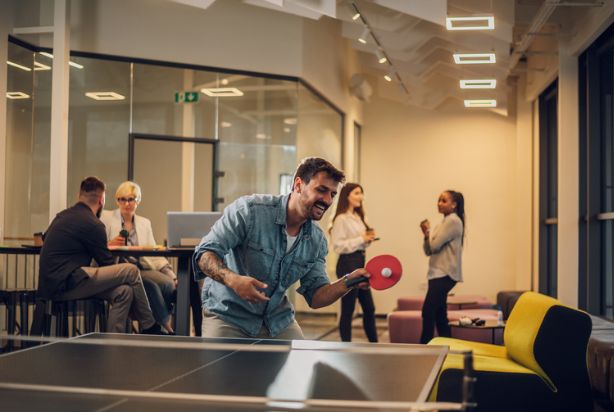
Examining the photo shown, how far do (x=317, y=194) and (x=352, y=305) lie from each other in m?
4.10

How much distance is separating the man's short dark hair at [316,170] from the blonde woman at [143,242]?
3390 mm

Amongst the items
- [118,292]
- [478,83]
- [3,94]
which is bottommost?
[118,292]

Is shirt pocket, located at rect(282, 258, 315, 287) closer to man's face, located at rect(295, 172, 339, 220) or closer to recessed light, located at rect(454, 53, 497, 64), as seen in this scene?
man's face, located at rect(295, 172, 339, 220)

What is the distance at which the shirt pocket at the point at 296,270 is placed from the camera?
10.8 ft

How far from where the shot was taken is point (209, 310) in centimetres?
326

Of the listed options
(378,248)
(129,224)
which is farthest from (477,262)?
(129,224)

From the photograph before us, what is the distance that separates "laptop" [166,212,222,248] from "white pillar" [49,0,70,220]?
1.86 meters

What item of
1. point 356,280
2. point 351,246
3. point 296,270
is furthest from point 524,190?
point 356,280

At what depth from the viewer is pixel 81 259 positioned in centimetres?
541

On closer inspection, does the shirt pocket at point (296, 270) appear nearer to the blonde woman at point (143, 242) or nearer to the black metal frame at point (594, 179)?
the blonde woman at point (143, 242)

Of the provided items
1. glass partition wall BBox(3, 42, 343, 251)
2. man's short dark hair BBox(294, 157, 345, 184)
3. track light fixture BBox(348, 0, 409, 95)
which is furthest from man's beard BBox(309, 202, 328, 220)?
glass partition wall BBox(3, 42, 343, 251)

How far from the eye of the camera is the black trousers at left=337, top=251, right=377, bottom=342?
→ 23.1 feet

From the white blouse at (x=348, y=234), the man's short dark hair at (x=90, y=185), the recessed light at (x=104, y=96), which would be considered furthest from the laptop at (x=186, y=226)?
the recessed light at (x=104, y=96)

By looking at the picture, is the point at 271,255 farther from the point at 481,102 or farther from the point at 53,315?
the point at 481,102
